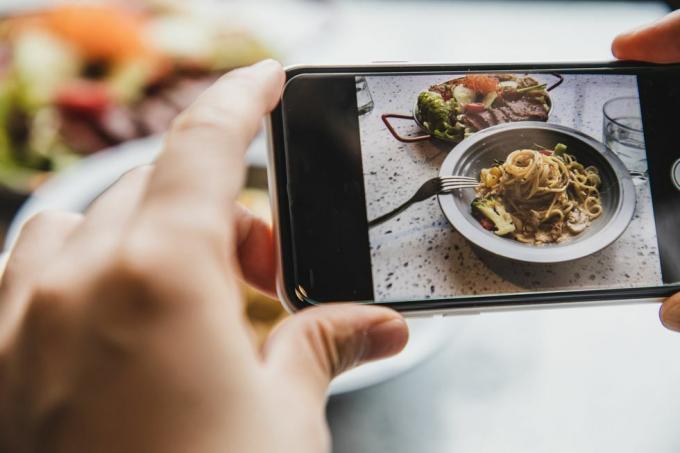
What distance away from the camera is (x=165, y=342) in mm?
331

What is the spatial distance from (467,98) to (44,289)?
37 centimetres

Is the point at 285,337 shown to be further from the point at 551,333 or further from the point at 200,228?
the point at 551,333

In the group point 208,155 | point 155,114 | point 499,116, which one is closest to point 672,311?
point 499,116

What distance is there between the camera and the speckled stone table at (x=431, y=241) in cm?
50

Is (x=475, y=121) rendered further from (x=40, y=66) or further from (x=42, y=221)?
(x=40, y=66)

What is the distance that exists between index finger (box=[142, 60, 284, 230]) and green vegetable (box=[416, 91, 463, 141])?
0.52 ft

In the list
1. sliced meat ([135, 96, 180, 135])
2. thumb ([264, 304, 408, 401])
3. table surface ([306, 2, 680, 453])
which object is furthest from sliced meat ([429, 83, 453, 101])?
sliced meat ([135, 96, 180, 135])

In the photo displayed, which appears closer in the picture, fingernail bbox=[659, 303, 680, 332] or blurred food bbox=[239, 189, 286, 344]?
fingernail bbox=[659, 303, 680, 332]

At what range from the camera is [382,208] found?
508 mm

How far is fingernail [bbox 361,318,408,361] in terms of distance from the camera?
1.47 feet

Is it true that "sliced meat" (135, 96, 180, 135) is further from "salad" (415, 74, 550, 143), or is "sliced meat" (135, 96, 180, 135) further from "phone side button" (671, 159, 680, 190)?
"phone side button" (671, 159, 680, 190)

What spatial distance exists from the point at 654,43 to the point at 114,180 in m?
0.60

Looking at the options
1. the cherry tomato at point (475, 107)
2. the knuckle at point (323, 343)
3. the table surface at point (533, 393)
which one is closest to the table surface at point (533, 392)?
the table surface at point (533, 393)

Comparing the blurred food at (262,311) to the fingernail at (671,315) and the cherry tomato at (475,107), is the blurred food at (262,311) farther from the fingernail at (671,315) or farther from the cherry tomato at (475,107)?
the fingernail at (671,315)
